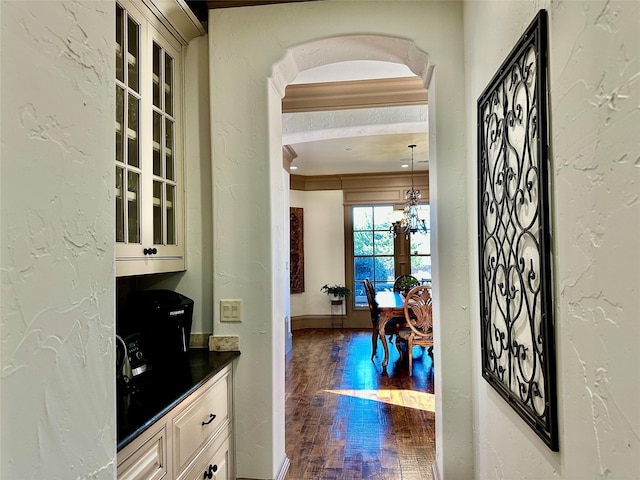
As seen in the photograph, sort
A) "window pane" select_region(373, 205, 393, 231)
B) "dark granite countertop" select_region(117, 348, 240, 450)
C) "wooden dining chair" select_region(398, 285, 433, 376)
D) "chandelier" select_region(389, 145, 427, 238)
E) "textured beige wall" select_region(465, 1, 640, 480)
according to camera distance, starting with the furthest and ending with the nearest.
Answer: "window pane" select_region(373, 205, 393, 231), "chandelier" select_region(389, 145, 427, 238), "wooden dining chair" select_region(398, 285, 433, 376), "dark granite countertop" select_region(117, 348, 240, 450), "textured beige wall" select_region(465, 1, 640, 480)

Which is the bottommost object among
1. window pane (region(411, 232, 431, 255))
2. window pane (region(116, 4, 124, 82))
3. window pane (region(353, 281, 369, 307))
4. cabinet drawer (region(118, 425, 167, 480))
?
window pane (region(353, 281, 369, 307))

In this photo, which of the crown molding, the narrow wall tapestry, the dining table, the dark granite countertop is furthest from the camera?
the narrow wall tapestry

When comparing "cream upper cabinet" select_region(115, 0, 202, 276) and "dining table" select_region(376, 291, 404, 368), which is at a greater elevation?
"cream upper cabinet" select_region(115, 0, 202, 276)

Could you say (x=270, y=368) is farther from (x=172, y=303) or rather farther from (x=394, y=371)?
(x=394, y=371)

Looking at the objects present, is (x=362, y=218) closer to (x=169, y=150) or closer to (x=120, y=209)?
(x=169, y=150)

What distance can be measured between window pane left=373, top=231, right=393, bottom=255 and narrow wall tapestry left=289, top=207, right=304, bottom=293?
137 cm

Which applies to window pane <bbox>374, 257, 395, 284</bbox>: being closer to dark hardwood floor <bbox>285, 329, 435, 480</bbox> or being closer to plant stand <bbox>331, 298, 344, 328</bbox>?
plant stand <bbox>331, 298, 344, 328</bbox>

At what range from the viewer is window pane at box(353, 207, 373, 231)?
7.30 m

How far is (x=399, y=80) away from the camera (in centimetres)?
334

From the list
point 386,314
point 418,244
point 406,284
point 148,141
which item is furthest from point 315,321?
point 148,141

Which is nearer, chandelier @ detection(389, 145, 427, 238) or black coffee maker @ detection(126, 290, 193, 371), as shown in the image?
black coffee maker @ detection(126, 290, 193, 371)

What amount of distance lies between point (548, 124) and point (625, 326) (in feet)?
1.76

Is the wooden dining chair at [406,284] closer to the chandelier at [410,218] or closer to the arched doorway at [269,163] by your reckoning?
the chandelier at [410,218]

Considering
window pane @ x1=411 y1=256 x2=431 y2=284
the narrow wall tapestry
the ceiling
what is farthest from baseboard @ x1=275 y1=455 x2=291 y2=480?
window pane @ x1=411 y1=256 x2=431 y2=284
